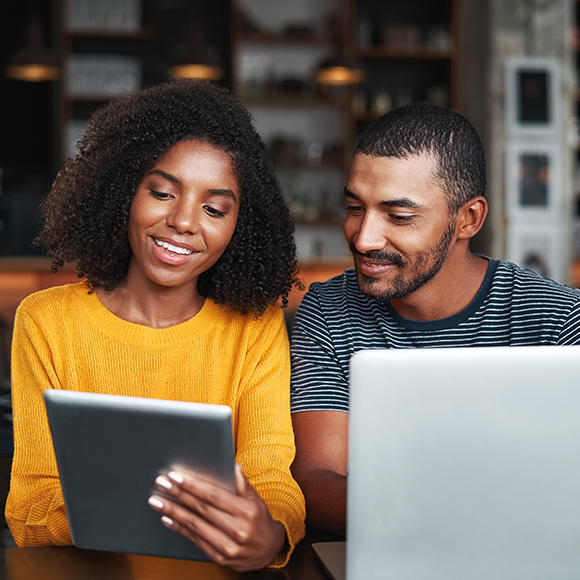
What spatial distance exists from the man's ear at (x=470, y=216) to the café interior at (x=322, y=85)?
3.11 metres

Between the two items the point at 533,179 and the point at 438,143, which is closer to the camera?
the point at 438,143

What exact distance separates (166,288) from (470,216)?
59cm

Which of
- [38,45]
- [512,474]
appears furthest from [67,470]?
[38,45]

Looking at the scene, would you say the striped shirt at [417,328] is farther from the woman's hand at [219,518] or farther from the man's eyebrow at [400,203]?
the woman's hand at [219,518]

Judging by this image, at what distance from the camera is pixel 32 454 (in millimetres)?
1116

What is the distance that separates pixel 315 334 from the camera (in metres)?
1.35

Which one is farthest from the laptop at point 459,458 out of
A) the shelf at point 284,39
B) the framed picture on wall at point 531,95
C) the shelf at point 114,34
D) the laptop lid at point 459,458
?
the shelf at point 114,34

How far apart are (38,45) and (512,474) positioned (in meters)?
4.42

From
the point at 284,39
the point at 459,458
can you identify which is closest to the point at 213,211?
the point at 459,458

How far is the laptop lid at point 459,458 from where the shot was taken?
2.49ft

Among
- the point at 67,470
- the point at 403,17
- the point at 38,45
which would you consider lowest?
the point at 67,470

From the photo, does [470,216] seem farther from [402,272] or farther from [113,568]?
[113,568]

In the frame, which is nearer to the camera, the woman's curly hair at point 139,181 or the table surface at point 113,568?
the table surface at point 113,568

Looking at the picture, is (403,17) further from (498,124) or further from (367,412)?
(367,412)
